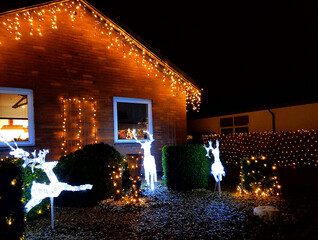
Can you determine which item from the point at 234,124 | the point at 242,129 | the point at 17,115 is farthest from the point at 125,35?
the point at 234,124

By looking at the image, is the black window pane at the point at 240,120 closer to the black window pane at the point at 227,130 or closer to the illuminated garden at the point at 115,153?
the black window pane at the point at 227,130

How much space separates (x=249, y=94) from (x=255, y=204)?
12147mm

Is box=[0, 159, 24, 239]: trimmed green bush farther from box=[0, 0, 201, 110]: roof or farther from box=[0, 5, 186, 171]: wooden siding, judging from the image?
box=[0, 0, 201, 110]: roof

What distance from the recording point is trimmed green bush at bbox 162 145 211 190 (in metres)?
7.62

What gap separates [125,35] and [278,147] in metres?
6.55

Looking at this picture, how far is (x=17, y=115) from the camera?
26.4 feet

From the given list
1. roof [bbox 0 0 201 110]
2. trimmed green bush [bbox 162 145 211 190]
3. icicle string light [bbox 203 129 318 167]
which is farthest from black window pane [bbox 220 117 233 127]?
trimmed green bush [bbox 162 145 211 190]

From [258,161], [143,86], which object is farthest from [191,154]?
[143,86]

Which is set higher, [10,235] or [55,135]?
[55,135]

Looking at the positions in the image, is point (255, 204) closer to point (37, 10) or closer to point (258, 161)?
point (258, 161)

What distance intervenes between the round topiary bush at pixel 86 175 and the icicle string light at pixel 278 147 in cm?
456

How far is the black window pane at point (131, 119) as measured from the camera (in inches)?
390

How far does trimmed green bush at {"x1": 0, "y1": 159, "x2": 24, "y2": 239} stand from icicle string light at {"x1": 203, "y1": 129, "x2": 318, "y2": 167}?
6.95m

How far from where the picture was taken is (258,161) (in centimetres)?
680
